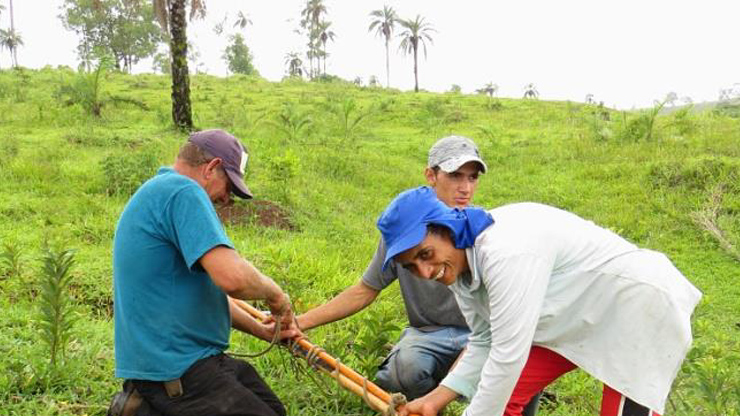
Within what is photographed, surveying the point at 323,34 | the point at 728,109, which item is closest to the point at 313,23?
the point at 323,34

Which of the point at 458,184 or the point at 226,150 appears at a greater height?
the point at 226,150

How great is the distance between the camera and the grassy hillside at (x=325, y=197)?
10.9 ft

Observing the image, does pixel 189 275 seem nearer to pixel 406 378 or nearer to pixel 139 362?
pixel 139 362

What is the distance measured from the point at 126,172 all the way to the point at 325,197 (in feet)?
7.56

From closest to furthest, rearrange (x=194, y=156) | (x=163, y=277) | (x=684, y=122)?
(x=163, y=277) → (x=194, y=156) → (x=684, y=122)

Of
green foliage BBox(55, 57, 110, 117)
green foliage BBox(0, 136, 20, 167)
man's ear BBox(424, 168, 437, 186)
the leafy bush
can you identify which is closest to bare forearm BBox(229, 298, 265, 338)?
man's ear BBox(424, 168, 437, 186)

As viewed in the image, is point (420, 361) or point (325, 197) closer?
point (420, 361)

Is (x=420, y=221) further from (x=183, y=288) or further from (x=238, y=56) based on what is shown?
(x=238, y=56)

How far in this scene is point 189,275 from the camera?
245cm

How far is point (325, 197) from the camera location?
7.85 meters

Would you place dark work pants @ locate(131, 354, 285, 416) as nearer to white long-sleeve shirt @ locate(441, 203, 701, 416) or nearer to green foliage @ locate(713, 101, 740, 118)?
white long-sleeve shirt @ locate(441, 203, 701, 416)

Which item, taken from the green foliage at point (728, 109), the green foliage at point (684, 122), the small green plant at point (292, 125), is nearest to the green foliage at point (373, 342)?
the small green plant at point (292, 125)

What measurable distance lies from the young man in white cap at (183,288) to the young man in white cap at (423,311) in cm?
69

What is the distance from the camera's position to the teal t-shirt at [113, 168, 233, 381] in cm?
231
